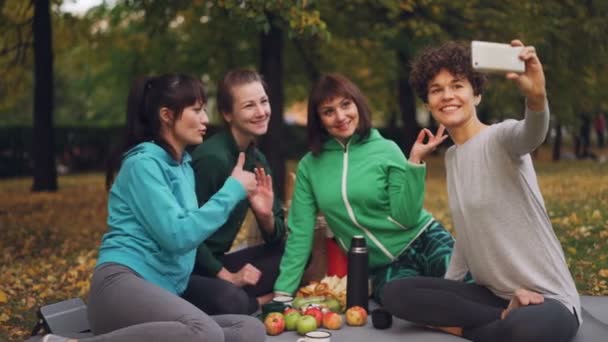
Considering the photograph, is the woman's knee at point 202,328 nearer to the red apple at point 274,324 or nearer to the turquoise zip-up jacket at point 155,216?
the turquoise zip-up jacket at point 155,216

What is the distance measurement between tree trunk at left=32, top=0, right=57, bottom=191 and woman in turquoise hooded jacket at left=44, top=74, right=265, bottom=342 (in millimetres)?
9194

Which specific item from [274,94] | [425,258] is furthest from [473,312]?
[274,94]

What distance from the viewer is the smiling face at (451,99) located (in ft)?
12.1

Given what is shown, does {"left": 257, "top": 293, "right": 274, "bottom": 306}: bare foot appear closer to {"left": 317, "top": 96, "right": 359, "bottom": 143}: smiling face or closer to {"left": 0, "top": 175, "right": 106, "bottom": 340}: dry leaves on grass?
{"left": 317, "top": 96, "right": 359, "bottom": 143}: smiling face

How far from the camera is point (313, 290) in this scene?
15.7 feet

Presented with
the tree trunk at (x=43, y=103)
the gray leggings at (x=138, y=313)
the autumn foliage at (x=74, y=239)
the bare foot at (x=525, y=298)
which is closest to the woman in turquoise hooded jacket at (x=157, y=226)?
the gray leggings at (x=138, y=313)

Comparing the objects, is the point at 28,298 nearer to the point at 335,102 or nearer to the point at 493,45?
the point at 335,102

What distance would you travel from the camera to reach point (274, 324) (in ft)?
13.9

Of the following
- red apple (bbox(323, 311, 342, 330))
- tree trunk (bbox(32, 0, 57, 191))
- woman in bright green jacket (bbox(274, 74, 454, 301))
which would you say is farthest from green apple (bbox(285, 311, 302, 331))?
tree trunk (bbox(32, 0, 57, 191))

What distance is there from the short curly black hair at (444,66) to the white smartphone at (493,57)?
2.49 feet

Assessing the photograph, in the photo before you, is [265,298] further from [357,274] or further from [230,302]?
[357,274]

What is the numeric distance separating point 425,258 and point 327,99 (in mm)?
1145

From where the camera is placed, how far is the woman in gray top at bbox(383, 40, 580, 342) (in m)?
3.52

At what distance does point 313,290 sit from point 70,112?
27.1m
